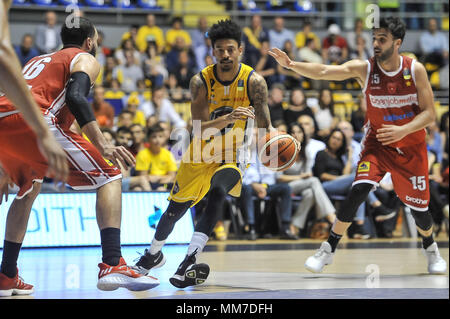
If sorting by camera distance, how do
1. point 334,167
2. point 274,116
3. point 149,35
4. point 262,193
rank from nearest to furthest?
point 262,193, point 334,167, point 274,116, point 149,35

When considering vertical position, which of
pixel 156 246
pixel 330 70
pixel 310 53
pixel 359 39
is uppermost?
pixel 359 39

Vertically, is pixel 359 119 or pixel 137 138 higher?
pixel 359 119

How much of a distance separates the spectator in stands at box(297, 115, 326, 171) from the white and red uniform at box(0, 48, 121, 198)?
6.08 meters

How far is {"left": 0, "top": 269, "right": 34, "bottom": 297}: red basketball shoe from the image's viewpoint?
511 cm

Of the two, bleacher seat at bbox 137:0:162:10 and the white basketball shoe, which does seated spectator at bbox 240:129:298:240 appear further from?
bleacher seat at bbox 137:0:162:10

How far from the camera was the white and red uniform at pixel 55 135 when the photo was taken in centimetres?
466

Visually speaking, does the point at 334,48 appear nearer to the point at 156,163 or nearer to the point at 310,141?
the point at 310,141

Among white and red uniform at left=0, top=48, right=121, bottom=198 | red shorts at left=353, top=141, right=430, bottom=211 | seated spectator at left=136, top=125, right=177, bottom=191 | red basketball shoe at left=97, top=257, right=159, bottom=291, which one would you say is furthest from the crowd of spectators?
red basketball shoe at left=97, top=257, right=159, bottom=291

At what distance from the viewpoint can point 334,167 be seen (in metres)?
10.7

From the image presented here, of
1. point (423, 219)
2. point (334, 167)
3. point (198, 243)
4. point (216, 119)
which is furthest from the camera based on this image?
point (334, 167)

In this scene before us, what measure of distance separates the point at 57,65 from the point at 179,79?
9.03 m

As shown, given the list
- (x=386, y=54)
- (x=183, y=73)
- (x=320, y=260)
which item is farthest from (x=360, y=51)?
(x=320, y=260)

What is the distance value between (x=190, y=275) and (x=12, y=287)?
1210 mm

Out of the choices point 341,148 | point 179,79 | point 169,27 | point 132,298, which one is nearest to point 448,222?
point 341,148
